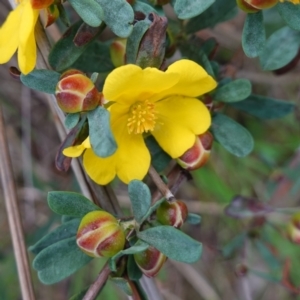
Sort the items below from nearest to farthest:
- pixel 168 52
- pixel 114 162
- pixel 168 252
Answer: pixel 168 252 → pixel 114 162 → pixel 168 52

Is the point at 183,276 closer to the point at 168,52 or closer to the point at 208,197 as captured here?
the point at 208,197

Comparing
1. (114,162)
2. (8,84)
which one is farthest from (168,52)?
(8,84)

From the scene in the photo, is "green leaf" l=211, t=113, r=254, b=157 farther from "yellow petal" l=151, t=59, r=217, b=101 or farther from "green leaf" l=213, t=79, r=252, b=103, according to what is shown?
"yellow petal" l=151, t=59, r=217, b=101

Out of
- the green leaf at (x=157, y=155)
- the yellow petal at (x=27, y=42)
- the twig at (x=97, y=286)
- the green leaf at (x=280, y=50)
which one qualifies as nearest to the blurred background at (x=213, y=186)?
the green leaf at (x=280, y=50)

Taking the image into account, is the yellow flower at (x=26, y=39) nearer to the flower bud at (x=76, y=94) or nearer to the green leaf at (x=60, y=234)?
the flower bud at (x=76, y=94)

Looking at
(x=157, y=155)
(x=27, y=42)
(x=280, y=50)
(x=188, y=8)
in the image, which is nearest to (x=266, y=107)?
(x=280, y=50)

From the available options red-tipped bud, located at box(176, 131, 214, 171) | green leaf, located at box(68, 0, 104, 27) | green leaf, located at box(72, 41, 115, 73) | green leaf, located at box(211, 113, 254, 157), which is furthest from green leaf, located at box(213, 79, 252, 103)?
green leaf, located at box(68, 0, 104, 27)
